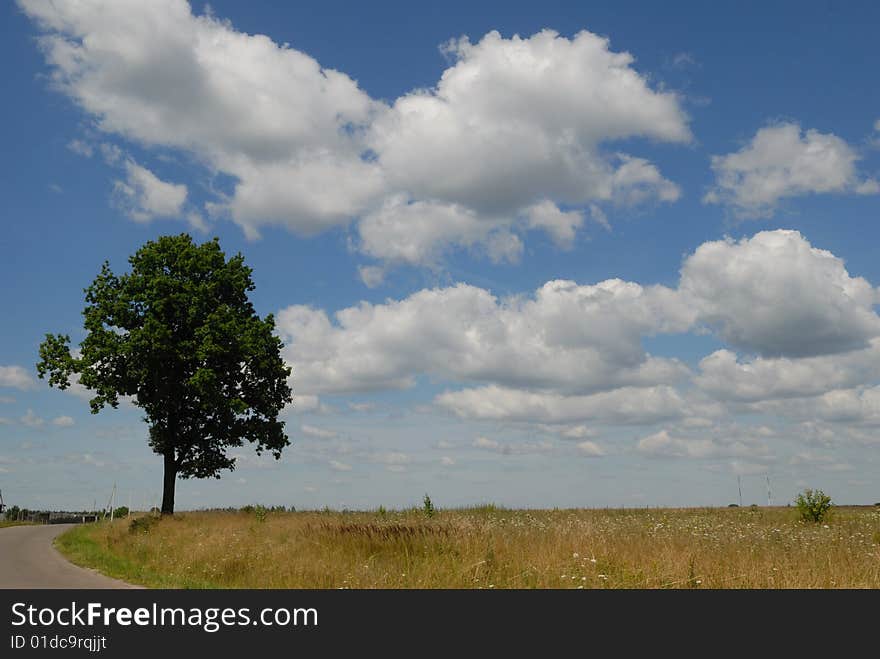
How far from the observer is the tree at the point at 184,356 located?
37312mm

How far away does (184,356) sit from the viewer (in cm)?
3700

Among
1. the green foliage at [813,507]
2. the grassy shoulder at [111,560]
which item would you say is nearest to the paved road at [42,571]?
the grassy shoulder at [111,560]

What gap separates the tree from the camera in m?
37.3

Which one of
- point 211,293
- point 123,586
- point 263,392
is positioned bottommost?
point 123,586

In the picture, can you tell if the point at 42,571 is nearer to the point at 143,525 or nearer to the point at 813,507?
the point at 143,525

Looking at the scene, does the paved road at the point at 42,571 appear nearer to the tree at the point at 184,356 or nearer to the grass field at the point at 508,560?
the grass field at the point at 508,560

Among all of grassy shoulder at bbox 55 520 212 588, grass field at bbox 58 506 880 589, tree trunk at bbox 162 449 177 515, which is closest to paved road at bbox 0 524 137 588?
grassy shoulder at bbox 55 520 212 588

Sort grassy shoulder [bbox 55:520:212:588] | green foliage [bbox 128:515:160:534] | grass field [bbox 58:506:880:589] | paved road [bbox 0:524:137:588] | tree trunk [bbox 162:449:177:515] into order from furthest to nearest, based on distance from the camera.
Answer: tree trunk [bbox 162:449:177:515] < green foliage [bbox 128:515:160:534] < paved road [bbox 0:524:137:588] < grassy shoulder [bbox 55:520:212:588] < grass field [bbox 58:506:880:589]

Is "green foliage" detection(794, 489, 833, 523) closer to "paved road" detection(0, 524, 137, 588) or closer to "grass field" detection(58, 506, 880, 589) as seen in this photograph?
"grass field" detection(58, 506, 880, 589)
